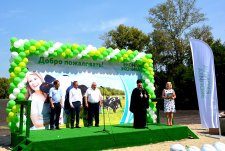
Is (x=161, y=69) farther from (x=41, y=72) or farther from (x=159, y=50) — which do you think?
(x=41, y=72)

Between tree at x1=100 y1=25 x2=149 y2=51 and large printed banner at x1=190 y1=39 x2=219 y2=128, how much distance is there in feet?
88.4

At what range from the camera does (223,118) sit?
10578mm

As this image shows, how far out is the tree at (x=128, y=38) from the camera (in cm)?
3600

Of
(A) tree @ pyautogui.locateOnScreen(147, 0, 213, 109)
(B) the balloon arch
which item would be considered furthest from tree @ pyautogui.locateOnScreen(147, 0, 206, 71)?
(B) the balloon arch

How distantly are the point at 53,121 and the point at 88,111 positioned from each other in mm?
1218

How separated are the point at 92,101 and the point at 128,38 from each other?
27044 mm

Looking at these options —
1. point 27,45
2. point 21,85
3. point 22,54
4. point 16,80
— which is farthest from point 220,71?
point 16,80

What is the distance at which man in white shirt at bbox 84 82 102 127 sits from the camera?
9.70 metres

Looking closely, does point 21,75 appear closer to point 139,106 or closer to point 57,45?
point 57,45

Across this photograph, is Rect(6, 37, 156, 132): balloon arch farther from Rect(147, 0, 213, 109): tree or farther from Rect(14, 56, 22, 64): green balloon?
Rect(147, 0, 213, 109): tree

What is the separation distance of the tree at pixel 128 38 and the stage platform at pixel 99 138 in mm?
26955

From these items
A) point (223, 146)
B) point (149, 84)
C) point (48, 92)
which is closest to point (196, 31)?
point (149, 84)

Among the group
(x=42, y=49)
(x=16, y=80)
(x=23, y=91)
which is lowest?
(x=23, y=91)

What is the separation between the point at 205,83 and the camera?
883cm
